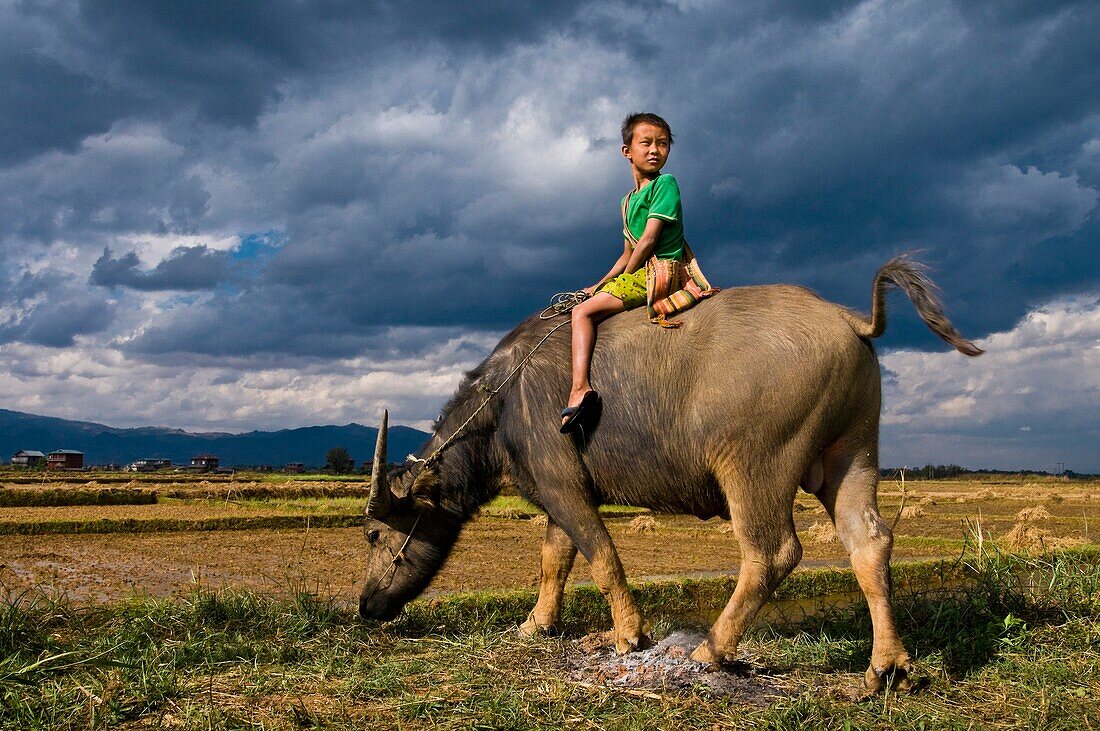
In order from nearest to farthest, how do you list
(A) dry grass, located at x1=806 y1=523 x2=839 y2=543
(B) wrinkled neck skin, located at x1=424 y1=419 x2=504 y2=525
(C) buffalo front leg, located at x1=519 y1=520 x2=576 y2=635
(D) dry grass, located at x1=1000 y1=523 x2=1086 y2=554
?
1. (B) wrinkled neck skin, located at x1=424 y1=419 x2=504 y2=525
2. (C) buffalo front leg, located at x1=519 y1=520 x2=576 y2=635
3. (D) dry grass, located at x1=1000 y1=523 x2=1086 y2=554
4. (A) dry grass, located at x1=806 y1=523 x2=839 y2=543

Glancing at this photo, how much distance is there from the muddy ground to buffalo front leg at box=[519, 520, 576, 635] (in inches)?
53.8

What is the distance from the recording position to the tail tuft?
3863 mm

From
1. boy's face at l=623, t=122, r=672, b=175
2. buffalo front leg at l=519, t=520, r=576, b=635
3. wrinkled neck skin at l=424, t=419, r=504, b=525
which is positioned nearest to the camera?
boy's face at l=623, t=122, r=672, b=175

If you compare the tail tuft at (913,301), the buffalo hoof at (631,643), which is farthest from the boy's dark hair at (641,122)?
the buffalo hoof at (631,643)

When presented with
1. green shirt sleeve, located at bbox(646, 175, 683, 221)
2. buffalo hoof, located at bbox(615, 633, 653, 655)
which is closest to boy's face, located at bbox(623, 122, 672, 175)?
green shirt sleeve, located at bbox(646, 175, 683, 221)

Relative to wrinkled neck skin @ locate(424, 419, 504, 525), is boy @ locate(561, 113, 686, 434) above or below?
above

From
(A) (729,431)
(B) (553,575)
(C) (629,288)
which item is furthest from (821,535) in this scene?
(A) (729,431)

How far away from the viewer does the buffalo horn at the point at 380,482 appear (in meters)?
4.42

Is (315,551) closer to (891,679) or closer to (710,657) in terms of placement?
Answer: (710,657)

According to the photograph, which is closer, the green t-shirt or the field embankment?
the field embankment

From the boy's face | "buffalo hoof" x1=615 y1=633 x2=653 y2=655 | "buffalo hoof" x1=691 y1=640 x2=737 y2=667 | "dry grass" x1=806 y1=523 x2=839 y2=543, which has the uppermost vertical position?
the boy's face

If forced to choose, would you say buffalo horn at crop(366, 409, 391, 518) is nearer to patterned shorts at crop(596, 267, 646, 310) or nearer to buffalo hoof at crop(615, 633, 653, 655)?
patterned shorts at crop(596, 267, 646, 310)

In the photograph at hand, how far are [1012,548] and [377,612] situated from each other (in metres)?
9.97

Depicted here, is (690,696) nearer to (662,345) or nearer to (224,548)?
(662,345)
